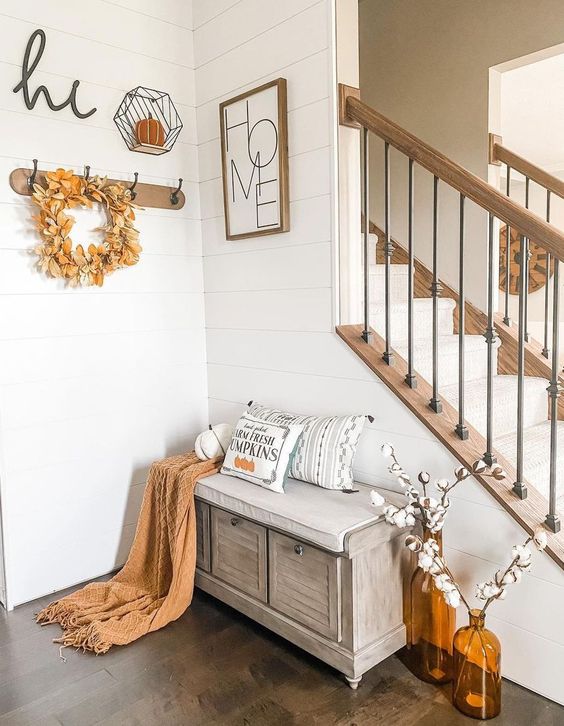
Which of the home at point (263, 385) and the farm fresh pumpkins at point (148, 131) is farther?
the farm fresh pumpkins at point (148, 131)

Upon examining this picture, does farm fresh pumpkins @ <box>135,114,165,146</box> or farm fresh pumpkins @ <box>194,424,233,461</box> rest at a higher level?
farm fresh pumpkins @ <box>135,114,165,146</box>

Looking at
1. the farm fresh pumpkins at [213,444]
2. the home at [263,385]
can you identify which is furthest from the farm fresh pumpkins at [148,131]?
the farm fresh pumpkins at [213,444]

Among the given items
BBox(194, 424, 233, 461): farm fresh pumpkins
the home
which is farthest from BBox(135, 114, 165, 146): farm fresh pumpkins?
BBox(194, 424, 233, 461): farm fresh pumpkins

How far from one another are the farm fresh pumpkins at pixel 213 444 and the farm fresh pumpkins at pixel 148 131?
1.31 metres

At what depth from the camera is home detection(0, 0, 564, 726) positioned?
1989 millimetres

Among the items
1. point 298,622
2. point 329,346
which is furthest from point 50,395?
point 298,622

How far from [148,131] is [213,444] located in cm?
141

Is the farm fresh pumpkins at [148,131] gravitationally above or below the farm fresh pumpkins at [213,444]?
above

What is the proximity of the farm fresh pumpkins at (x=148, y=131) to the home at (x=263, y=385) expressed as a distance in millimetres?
19

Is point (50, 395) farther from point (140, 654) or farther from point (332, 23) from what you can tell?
point (332, 23)

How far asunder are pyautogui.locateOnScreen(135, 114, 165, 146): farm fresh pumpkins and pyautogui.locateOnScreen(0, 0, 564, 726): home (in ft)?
0.06

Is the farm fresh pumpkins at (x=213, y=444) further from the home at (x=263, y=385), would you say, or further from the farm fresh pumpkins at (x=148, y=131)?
the farm fresh pumpkins at (x=148, y=131)

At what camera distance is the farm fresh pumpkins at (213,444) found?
2.69m

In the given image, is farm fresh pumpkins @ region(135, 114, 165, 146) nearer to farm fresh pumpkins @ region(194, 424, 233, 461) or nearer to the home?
the home
